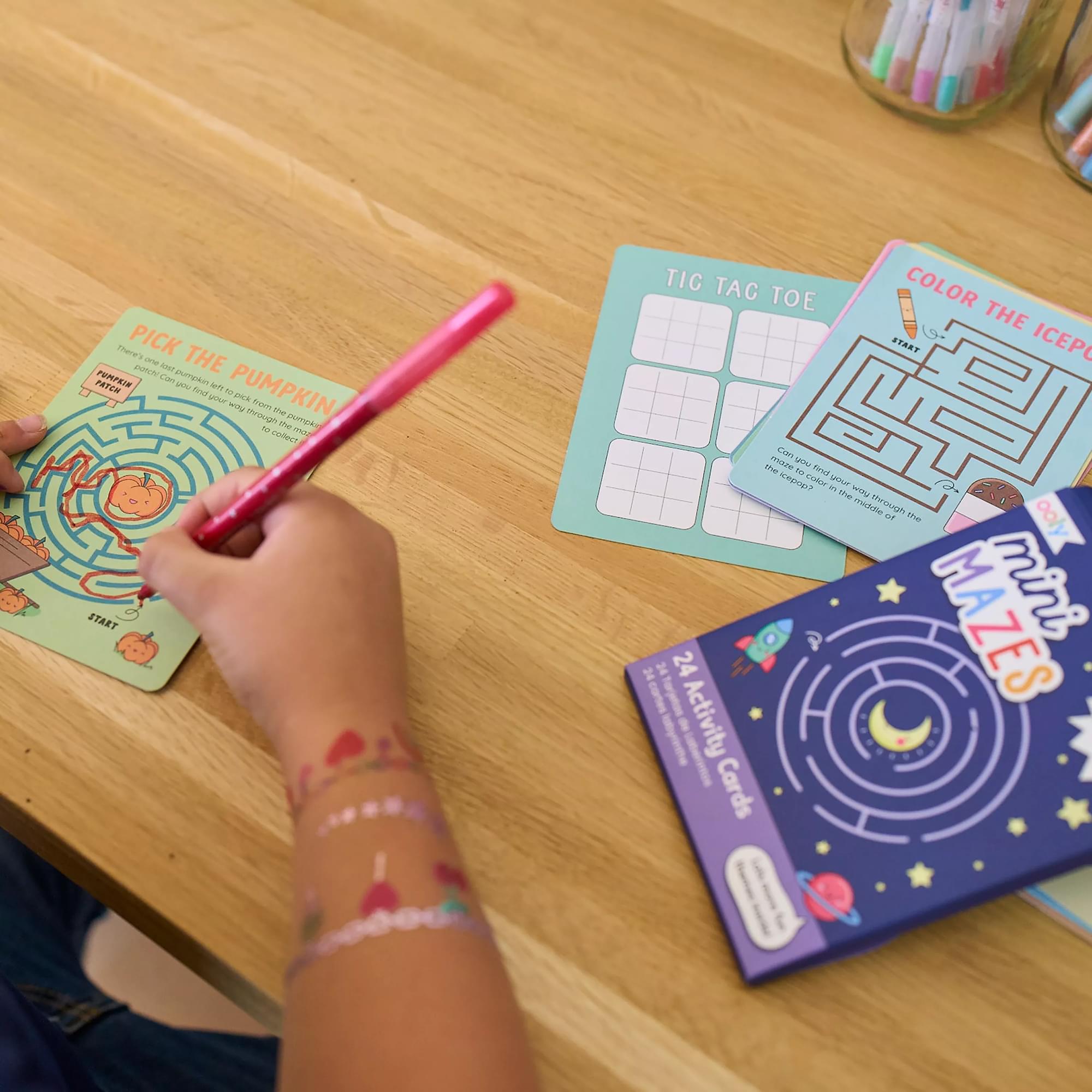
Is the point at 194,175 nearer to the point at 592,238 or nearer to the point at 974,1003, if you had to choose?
the point at 592,238

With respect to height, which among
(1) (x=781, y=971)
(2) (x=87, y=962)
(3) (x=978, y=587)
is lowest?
(2) (x=87, y=962)

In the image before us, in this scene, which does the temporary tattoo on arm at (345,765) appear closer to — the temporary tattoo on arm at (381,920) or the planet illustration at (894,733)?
the temporary tattoo on arm at (381,920)

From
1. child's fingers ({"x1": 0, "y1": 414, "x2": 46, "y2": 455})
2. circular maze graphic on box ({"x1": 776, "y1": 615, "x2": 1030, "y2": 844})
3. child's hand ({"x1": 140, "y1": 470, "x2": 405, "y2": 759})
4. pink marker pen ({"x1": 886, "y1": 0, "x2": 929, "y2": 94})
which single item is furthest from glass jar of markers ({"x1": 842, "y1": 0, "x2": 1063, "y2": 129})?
child's fingers ({"x1": 0, "y1": 414, "x2": 46, "y2": 455})

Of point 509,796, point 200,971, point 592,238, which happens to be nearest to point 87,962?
point 200,971

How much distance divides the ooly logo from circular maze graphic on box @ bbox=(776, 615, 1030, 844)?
7 centimetres

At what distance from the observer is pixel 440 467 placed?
0.59m

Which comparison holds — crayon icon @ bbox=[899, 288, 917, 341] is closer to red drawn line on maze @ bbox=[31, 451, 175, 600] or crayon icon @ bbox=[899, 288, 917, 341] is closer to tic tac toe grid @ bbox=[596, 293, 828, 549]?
tic tac toe grid @ bbox=[596, 293, 828, 549]

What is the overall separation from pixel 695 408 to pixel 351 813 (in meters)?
0.33

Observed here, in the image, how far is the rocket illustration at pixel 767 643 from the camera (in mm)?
508

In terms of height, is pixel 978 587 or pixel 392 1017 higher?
pixel 978 587

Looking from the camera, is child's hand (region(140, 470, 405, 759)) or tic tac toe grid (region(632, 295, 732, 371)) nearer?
child's hand (region(140, 470, 405, 759))

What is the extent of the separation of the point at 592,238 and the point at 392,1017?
509mm

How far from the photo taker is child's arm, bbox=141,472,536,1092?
16.0 inches

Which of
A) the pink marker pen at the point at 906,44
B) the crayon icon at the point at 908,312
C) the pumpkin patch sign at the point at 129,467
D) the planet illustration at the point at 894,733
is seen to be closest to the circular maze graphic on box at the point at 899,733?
the planet illustration at the point at 894,733
